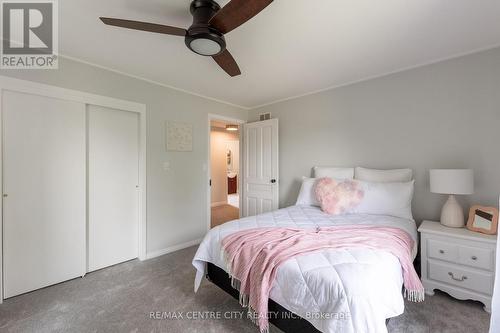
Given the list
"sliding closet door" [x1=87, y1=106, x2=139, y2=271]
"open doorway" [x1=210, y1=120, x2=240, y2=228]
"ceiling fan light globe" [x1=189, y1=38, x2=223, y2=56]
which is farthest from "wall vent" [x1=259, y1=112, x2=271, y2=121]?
"ceiling fan light globe" [x1=189, y1=38, x2=223, y2=56]

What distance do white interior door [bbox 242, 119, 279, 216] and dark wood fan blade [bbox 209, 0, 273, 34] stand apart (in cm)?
230

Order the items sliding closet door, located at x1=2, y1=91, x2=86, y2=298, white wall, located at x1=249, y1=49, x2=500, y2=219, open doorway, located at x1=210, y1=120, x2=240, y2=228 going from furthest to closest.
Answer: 1. open doorway, located at x1=210, y1=120, x2=240, y2=228
2. white wall, located at x1=249, y1=49, x2=500, y2=219
3. sliding closet door, located at x1=2, y1=91, x2=86, y2=298

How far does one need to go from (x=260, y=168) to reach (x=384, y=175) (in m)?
1.92

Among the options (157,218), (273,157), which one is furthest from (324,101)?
(157,218)

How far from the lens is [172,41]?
6.39 ft

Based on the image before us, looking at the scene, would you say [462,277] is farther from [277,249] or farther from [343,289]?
[277,249]

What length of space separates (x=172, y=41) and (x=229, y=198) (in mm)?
5563

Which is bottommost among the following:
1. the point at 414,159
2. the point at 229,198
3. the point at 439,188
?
the point at 229,198

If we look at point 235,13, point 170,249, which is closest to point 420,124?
point 235,13

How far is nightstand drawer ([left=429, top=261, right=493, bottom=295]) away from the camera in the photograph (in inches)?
68.8

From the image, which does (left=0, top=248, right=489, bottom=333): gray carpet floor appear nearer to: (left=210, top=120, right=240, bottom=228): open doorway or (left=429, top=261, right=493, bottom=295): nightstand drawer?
(left=429, top=261, right=493, bottom=295): nightstand drawer

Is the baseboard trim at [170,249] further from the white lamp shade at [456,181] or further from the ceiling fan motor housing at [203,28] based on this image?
the white lamp shade at [456,181]

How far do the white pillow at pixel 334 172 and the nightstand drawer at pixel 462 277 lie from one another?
1221 millimetres

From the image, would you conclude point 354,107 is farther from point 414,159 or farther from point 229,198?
point 229,198
